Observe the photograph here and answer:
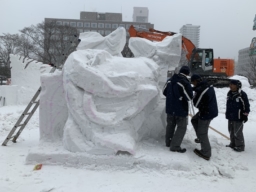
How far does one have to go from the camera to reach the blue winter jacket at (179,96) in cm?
425

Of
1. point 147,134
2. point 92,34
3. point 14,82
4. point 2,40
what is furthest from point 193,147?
point 2,40

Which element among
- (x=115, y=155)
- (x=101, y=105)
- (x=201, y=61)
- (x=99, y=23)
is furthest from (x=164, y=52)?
(x=99, y=23)

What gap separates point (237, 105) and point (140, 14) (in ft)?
170

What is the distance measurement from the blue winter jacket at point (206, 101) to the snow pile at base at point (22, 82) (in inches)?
294

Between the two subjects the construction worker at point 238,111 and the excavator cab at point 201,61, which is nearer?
the construction worker at point 238,111

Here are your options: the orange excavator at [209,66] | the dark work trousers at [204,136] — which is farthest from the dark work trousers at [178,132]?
the orange excavator at [209,66]

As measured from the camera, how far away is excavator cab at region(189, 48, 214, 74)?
14810 millimetres

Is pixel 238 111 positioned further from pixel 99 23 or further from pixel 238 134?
pixel 99 23

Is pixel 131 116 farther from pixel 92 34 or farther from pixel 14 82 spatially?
pixel 14 82

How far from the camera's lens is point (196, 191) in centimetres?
331

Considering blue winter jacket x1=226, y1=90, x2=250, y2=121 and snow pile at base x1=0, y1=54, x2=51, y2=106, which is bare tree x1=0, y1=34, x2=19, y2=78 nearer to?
snow pile at base x1=0, y1=54, x2=51, y2=106

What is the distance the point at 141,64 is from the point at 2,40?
26.9 m

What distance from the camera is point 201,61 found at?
15016mm

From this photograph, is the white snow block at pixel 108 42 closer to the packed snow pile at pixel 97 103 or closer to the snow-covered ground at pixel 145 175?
the packed snow pile at pixel 97 103
